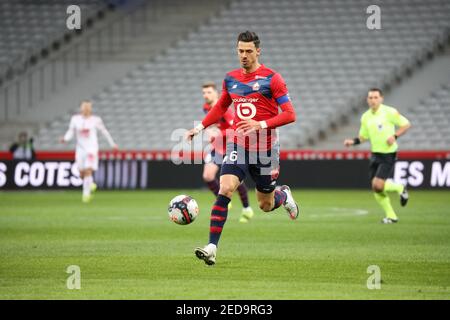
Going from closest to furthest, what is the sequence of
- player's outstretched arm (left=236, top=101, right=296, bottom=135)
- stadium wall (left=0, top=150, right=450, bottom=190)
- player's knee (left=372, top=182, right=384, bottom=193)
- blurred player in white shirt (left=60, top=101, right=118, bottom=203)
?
player's outstretched arm (left=236, top=101, right=296, bottom=135) < player's knee (left=372, top=182, right=384, bottom=193) < blurred player in white shirt (left=60, top=101, right=118, bottom=203) < stadium wall (left=0, top=150, right=450, bottom=190)

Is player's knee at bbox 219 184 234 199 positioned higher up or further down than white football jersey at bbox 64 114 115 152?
further down

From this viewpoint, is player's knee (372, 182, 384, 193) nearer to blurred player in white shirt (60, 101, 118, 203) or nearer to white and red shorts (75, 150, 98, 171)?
blurred player in white shirt (60, 101, 118, 203)

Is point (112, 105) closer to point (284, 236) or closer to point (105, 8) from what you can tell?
point (105, 8)

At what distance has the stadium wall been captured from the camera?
2780cm

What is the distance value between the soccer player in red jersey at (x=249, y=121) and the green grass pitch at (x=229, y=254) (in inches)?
34.8

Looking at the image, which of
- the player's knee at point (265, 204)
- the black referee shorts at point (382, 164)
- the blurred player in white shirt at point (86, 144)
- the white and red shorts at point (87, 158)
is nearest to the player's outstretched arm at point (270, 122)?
the player's knee at point (265, 204)

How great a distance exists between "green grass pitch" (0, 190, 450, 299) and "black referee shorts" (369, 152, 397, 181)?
2.74 ft

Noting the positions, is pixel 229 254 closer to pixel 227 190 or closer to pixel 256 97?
pixel 227 190

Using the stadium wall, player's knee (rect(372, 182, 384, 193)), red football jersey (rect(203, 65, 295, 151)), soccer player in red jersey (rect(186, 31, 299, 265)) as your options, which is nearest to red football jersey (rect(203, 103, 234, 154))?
player's knee (rect(372, 182, 384, 193))

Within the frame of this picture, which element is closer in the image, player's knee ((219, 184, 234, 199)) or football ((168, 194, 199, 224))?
player's knee ((219, 184, 234, 199))

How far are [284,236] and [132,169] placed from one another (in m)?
14.6

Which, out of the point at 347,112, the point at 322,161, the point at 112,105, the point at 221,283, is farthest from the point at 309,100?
the point at 221,283

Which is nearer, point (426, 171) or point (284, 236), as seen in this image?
point (284, 236)
